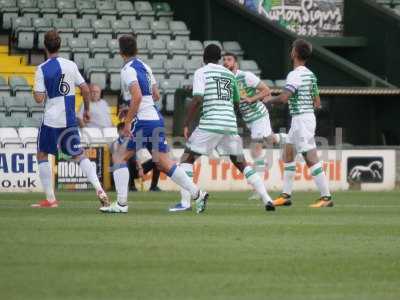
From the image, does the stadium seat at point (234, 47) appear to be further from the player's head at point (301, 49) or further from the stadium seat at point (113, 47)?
the player's head at point (301, 49)

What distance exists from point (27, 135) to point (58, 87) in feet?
26.5

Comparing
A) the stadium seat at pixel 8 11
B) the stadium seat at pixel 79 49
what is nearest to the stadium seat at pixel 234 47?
the stadium seat at pixel 79 49

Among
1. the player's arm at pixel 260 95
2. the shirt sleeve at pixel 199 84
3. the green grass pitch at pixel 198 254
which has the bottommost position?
the green grass pitch at pixel 198 254

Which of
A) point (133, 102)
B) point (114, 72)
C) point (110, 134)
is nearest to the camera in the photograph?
point (133, 102)

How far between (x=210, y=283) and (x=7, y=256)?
2.07m

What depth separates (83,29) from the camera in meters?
30.3

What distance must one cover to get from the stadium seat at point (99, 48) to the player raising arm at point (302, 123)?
11174 mm

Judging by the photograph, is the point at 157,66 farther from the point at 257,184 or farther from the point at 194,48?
the point at 257,184

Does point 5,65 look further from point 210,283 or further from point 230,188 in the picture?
point 210,283

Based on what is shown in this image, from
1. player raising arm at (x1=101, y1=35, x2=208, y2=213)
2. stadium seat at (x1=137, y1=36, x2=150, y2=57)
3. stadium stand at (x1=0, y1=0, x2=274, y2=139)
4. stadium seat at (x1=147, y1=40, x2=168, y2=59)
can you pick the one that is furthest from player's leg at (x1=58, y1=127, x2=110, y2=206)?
stadium seat at (x1=147, y1=40, x2=168, y2=59)

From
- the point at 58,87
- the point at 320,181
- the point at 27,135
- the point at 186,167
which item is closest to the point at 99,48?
the point at 27,135

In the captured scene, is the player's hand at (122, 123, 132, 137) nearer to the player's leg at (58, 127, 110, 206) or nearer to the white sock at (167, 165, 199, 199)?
the white sock at (167, 165, 199, 199)

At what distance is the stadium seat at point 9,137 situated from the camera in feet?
79.5

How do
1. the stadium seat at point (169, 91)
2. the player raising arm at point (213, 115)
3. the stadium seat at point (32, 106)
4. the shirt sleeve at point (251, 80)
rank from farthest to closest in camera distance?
the stadium seat at point (169, 91) < the stadium seat at point (32, 106) < the shirt sleeve at point (251, 80) < the player raising arm at point (213, 115)
